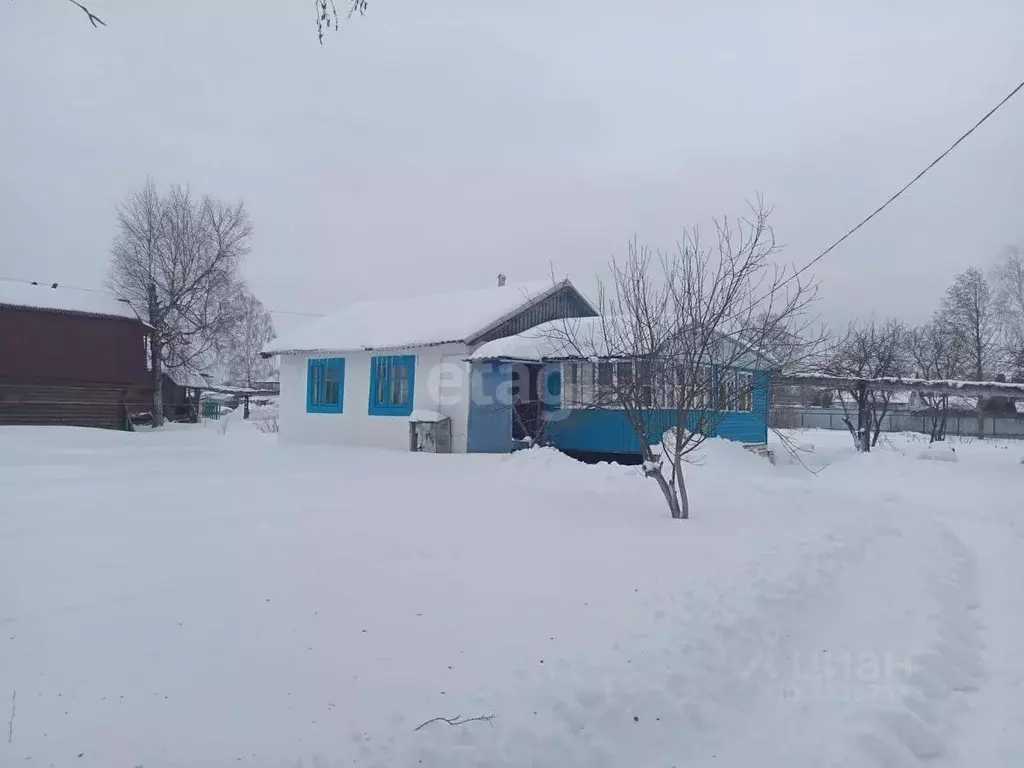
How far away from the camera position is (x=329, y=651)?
13.0 ft

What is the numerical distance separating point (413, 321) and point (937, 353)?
23714 millimetres

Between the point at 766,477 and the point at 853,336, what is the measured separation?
41.3ft

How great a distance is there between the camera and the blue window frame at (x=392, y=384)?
16672 mm

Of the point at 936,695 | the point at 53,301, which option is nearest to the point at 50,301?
the point at 53,301

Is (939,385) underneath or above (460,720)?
above

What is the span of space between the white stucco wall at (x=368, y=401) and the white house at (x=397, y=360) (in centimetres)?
2

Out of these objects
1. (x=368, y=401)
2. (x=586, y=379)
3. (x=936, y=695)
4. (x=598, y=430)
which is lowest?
(x=936, y=695)

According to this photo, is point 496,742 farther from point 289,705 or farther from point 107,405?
point 107,405

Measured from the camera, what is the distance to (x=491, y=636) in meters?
4.36

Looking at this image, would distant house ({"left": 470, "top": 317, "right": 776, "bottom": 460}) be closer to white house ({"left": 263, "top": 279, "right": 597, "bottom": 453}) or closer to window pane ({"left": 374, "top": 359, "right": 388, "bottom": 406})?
white house ({"left": 263, "top": 279, "right": 597, "bottom": 453})

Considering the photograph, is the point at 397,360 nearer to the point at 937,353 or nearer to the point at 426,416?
the point at 426,416

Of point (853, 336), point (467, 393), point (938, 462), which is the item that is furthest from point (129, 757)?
point (853, 336)

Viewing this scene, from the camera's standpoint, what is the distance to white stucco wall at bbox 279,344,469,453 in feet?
51.7

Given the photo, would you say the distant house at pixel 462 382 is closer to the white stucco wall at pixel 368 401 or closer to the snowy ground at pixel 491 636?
the white stucco wall at pixel 368 401
